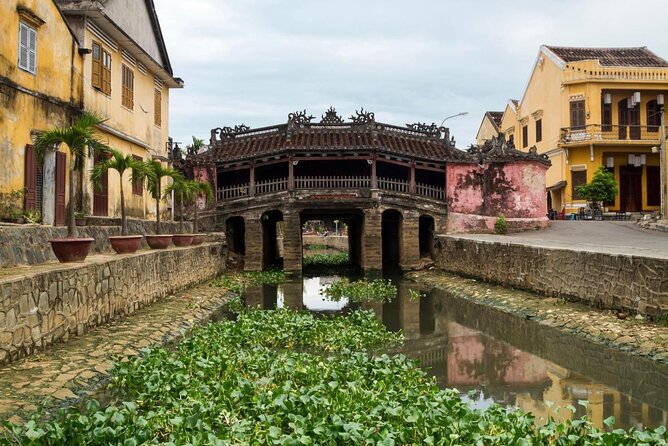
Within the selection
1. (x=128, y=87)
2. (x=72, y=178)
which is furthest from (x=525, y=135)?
(x=72, y=178)

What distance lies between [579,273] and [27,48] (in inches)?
567

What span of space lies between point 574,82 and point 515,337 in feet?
87.4

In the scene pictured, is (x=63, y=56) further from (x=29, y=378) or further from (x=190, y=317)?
(x=29, y=378)

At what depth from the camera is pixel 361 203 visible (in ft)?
91.1

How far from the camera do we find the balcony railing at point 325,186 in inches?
1113

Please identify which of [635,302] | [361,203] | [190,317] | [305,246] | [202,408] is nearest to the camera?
[202,408]

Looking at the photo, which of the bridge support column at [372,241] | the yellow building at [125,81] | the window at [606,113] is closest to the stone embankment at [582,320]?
the bridge support column at [372,241]

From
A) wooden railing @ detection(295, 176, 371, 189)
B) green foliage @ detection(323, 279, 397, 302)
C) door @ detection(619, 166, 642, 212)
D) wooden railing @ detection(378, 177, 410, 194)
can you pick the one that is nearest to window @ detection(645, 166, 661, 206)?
door @ detection(619, 166, 642, 212)

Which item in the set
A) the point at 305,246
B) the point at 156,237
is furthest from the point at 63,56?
the point at 305,246

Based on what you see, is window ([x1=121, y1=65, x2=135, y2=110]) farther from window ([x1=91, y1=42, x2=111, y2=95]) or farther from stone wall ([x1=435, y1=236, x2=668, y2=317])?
stone wall ([x1=435, y1=236, x2=668, y2=317])

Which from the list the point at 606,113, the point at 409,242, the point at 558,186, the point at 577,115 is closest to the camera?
the point at 409,242

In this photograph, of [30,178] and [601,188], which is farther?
[601,188]

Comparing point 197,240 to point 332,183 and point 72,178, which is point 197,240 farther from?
point 72,178

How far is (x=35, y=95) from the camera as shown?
14.9 meters
